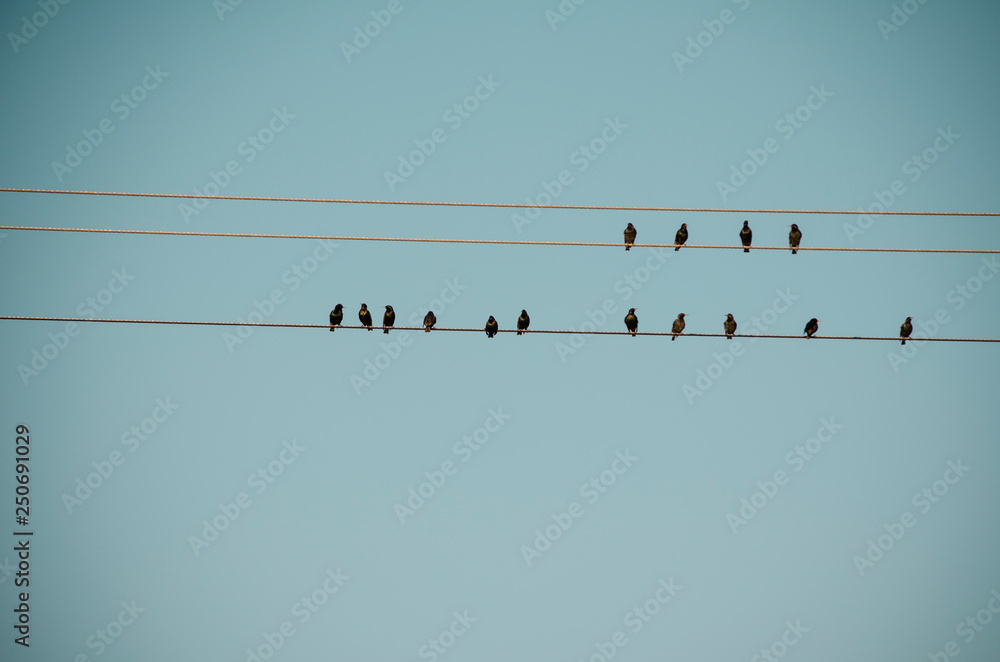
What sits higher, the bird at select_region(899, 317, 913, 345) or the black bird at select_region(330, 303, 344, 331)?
the bird at select_region(899, 317, 913, 345)

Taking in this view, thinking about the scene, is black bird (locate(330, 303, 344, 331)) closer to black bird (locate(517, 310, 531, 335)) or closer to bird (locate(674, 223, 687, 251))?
black bird (locate(517, 310, 531, 335))

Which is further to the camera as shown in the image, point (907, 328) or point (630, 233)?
point (630, 233)

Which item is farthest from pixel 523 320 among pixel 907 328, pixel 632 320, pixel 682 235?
pixel 907 328

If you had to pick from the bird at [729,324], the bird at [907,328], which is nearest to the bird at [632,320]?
the bird at [729,324]

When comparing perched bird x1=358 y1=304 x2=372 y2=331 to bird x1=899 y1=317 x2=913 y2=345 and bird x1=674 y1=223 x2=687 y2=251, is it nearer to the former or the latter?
bird x1=674 y1=223 x2=687 y2=251

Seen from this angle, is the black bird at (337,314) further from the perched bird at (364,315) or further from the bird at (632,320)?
the bird at (632,320)

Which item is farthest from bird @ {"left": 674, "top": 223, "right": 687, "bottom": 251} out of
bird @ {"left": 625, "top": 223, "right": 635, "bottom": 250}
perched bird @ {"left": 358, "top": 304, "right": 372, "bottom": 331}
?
perched bird @ {"left": 358, "top": 304, "right": 372, "bottom": 331}

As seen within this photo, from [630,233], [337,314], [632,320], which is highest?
[630,233]

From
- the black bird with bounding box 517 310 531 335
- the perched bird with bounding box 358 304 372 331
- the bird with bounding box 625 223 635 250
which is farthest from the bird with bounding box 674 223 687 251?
the perched bird with bounding box 358 304 372 331

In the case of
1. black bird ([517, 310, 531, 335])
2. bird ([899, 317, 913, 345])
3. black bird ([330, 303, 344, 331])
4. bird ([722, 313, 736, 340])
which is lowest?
black bird ([330, 303, 344, 331])

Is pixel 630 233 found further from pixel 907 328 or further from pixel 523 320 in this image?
pixel 907 328

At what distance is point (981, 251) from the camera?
11234mm

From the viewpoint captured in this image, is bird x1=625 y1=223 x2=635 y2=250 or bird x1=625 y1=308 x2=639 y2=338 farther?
bird x1=625 y1=223 x2=635 y2=250

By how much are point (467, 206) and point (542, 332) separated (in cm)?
215
